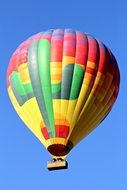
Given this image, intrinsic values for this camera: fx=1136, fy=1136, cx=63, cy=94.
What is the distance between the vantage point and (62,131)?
46.2m

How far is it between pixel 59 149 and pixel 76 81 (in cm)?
287

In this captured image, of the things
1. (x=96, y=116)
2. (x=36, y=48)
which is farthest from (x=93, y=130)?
(x=36, y=48)

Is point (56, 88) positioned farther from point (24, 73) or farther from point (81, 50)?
point (81, 50)

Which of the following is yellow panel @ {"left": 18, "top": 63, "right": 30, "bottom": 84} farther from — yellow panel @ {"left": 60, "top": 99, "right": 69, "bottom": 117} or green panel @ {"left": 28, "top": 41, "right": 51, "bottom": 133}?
yellow panel @ {"left": 60, "top": 99, "right": 69, "bottom": 117}

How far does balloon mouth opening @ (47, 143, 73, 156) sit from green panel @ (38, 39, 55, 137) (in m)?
0.50

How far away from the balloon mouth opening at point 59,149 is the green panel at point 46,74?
0.50m

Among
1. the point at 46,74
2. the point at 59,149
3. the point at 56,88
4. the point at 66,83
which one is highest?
the point at 46,74

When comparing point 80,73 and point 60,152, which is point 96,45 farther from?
point 60,152

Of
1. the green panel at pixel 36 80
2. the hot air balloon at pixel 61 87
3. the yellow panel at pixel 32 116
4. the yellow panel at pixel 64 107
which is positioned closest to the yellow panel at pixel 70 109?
the hot air balloon at pixel 61 87

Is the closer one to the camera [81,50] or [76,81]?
[76,81]

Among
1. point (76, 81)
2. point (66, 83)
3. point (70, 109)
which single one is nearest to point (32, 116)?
point (70, 109)

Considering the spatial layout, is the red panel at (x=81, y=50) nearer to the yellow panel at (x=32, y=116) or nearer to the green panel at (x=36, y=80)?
the green panel at (x=36, y=80)

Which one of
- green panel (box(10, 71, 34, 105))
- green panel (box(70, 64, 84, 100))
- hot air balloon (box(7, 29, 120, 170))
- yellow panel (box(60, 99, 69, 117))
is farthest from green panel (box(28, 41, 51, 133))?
green panel (box(70, 64, 84, 100))

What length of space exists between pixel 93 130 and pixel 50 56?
3.66 meters
